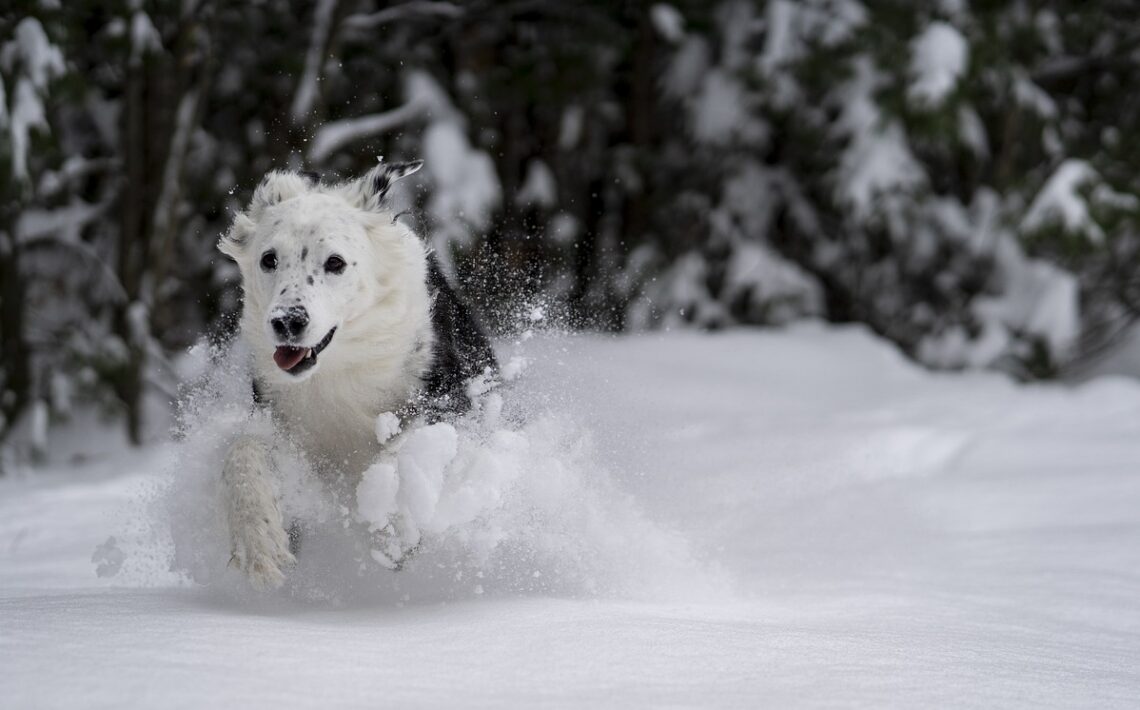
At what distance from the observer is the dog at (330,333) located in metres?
3.28

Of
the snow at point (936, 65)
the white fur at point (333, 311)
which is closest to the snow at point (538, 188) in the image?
the snow at point (936, 65)

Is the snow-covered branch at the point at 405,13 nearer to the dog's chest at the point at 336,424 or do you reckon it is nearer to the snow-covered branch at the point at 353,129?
the snow-covered branch at the point at 353,129

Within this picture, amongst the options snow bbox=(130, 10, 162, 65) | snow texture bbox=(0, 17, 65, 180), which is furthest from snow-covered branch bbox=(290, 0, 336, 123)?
snow texture bbox=(0, 17, 65, 180)

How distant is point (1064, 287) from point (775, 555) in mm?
7932

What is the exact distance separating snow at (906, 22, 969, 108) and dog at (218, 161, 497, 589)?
26.3 ft

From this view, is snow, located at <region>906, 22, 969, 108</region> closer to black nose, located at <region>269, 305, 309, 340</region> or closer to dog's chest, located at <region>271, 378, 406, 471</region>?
dog's chest, located at <region>271, 378, 406, 471</region>

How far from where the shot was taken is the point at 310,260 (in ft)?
11.5

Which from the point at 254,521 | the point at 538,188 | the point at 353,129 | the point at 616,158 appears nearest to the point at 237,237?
the point at 254,521

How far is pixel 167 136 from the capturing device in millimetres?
9266

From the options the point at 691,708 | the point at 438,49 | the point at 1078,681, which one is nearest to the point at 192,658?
the point at 691,708

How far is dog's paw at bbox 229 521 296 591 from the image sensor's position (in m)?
3.12

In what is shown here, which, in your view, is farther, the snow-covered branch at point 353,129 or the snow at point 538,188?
the snow at point 538,188

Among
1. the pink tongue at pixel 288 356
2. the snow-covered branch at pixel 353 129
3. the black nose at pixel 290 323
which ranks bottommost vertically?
the pink tongue at pixel 288 356

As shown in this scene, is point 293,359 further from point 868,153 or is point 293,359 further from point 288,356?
point 868,153
